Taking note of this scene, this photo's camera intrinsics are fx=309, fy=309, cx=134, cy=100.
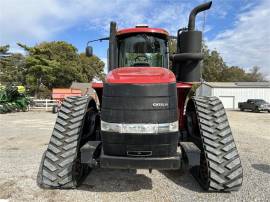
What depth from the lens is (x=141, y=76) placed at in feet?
13.8

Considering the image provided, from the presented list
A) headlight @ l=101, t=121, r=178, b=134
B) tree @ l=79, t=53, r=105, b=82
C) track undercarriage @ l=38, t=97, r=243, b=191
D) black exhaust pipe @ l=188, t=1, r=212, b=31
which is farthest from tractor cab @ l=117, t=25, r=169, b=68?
tree @ l=79, t=53, r=105, b=82

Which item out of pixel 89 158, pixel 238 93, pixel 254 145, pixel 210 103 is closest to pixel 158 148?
pixel 89 158

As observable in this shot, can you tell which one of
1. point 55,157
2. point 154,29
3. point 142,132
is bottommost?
point 55,157

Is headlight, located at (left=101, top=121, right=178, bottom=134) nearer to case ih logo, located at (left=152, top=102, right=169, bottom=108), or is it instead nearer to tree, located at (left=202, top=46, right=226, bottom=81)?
case ih logo, located at (left=152, top=102, right=169, bottom=108)

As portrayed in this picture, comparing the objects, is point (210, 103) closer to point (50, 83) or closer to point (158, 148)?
point (158, 148)

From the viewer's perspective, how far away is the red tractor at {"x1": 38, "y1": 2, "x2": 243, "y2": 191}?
406 cm

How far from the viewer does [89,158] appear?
4.45 m

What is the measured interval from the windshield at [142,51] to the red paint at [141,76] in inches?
38.5

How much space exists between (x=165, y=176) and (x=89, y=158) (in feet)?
5.52

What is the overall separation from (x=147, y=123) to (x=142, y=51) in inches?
74.7

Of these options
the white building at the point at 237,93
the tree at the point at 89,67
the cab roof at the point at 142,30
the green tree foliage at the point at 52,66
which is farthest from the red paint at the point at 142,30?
the tree at the point at 89,67

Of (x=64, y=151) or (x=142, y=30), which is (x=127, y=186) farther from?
(x=142, y=30)

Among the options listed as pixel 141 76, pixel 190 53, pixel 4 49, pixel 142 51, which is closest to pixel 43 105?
pixel 4 49

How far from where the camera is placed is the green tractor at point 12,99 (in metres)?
22.6
